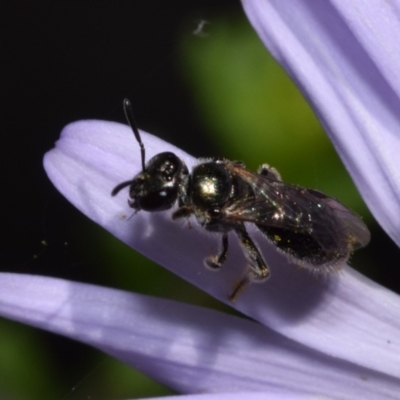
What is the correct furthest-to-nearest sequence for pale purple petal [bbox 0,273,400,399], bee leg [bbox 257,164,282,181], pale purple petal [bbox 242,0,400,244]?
bee leg [bbox 257,164,282,181] → pale purple petal [bbox 0,273,400,399] → pale purple petal [bbox 242,0,400,244]

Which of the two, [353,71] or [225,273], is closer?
[353,71]

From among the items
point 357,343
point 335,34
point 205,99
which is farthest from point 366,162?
point 205,99

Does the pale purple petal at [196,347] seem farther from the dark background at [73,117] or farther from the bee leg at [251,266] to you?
the dark background at [73,117]

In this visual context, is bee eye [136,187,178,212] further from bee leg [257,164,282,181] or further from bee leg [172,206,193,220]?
bee leg [257,164,282,181]

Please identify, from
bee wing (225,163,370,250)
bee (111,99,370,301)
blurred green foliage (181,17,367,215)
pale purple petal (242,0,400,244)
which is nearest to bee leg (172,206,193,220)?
bee (111,99,370,301)

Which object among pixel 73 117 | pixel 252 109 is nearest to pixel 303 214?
pixel 252 109

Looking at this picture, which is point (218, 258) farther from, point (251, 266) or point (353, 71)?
point (353, 71)

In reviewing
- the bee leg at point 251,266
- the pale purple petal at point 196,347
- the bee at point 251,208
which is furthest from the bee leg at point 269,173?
the pale purple petal at point 196,347

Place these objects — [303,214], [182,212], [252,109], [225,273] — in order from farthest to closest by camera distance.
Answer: [252,109] → [225,273] → [182,212] → [303,214]
